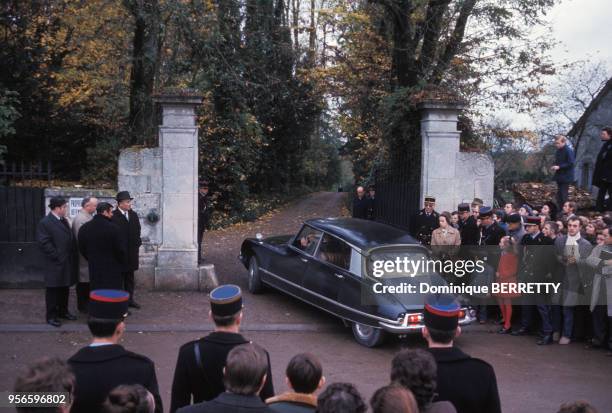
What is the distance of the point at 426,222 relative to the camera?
1130 centimetres

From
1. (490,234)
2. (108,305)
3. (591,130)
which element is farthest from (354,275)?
(591,130)

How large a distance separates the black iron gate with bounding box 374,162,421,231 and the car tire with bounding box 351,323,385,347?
379 centimetres

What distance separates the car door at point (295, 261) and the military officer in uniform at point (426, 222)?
7.72 feet

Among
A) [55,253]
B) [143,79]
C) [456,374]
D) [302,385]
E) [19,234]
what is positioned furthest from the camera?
[143,79]

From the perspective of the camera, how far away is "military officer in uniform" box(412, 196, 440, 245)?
1123 cm

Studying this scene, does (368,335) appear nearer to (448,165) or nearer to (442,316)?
(448,165)

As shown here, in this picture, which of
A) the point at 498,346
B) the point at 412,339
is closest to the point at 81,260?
the point at 412,339

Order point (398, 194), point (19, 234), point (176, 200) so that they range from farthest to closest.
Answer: point (398, 194) → point (176, 200) → point (19, 234)

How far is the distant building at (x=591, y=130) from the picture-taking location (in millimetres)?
32906

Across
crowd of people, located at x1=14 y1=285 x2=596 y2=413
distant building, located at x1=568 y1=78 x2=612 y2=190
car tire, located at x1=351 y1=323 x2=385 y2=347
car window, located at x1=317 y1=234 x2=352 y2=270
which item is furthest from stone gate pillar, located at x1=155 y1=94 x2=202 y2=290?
distant building, located at x1=568 y1=78 x2=612 y2=190

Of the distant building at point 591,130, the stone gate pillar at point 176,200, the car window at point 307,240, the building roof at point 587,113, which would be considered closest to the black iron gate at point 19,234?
the stone gate pillar at point 176,200

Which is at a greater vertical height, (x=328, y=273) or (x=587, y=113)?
(x=587, y=113)

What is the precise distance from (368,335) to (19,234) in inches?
258

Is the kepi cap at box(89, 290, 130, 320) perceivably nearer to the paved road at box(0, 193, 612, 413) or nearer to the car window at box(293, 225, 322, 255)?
the paved road at box(0, 193, 612, 413)
